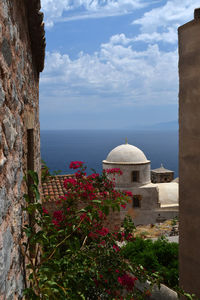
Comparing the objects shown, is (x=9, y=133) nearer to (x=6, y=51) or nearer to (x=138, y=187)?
(x=6, y=51)

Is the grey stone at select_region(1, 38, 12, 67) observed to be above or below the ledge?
below

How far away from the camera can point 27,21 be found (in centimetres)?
349

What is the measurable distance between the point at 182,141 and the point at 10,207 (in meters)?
3.73

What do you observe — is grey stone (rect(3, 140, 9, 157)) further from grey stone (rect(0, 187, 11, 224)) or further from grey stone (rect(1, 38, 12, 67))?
grey stone (rect(1, 38, 12, 67))

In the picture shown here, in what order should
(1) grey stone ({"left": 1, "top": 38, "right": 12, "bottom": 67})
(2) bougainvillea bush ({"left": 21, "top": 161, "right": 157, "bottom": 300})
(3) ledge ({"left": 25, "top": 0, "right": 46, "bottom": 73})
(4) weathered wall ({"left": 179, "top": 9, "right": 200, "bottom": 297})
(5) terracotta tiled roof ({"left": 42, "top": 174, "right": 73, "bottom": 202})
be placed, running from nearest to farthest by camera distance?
(1) grey stone ({"left": 1, "top": 38, "right": 12, "bottom": 67})
(2) bougainvillea bush ({"left": 21, "top": 161, "right": 157, "bottom": 300})
(3) ledge ({"left": 25, "top": 0, "right": 46, "bottom": 73})
(4) weathered wall ({"left": 179, "top": 9, "right": 200, "bottom": 297})
(5) terracotta tiled roof ({"left": 42, "top": 174, "right": 73, "bottom": 202})

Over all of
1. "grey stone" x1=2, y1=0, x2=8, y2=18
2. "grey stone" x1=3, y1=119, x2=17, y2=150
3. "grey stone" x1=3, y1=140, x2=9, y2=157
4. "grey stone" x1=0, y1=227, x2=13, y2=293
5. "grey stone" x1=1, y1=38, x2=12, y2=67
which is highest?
"grey stone" x1=2, y1=0, x2=8, y2=18

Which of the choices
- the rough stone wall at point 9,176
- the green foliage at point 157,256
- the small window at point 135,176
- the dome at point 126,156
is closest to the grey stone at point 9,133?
the rough stone wall at point 9,176

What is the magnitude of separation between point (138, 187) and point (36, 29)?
726 inches

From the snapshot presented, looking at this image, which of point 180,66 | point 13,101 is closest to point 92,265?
Answer: point 13,101

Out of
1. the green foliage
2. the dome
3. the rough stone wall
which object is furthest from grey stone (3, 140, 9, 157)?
the dome

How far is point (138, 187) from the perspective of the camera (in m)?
Result: 21.2

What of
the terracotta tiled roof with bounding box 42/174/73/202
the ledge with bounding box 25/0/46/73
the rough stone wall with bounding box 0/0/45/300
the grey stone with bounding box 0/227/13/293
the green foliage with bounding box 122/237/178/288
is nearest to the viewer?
the grey stone with bounding box 0/227/13/293

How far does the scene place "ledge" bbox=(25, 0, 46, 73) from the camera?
329 cm

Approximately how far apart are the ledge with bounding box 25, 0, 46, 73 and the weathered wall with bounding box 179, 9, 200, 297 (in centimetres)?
239
